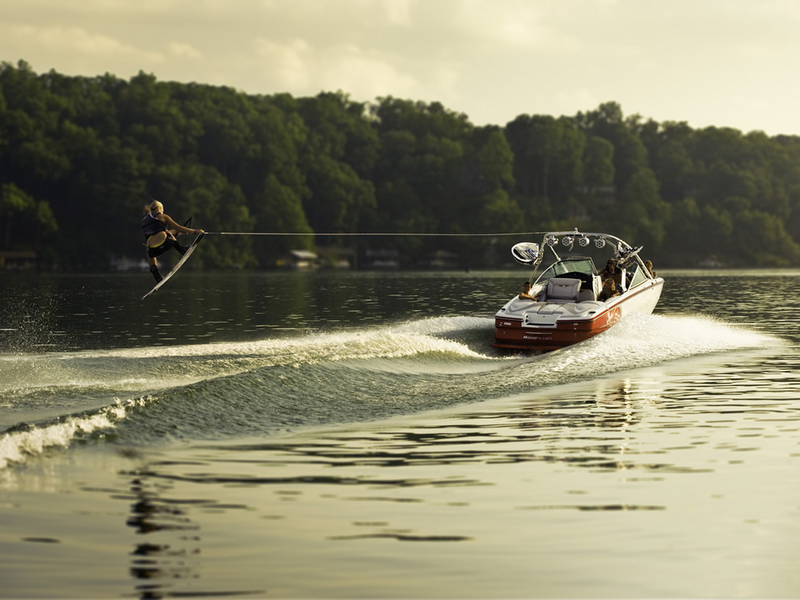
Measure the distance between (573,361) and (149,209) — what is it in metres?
8.35

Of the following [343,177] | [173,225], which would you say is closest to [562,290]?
[173,225]

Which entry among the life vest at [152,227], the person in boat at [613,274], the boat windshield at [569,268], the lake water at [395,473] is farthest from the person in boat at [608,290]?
the life vest at [152,227]

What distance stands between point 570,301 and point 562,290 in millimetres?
312

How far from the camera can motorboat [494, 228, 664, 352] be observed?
23.7 meters

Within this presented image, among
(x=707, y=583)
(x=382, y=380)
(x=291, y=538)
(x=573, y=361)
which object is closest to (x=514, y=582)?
(x=707, y=583)

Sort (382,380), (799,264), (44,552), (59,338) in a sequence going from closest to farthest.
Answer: (44,552) < (382,380) < (59,338) < (799,264)

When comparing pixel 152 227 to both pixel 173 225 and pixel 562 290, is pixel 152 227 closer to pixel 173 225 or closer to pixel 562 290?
pixel 173 225

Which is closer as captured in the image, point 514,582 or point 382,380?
point 514,582

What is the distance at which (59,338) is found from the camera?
29000 mm

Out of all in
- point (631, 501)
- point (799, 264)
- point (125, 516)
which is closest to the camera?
point (125, 516)

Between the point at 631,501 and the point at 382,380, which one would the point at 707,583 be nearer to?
the point at 631,501

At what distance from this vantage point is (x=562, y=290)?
84.0ft

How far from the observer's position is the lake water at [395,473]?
8.02 m

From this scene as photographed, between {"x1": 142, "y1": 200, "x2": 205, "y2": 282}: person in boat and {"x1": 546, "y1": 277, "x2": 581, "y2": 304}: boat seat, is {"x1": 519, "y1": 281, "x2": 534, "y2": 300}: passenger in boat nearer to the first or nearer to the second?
{"x1": 546, "y1": 277, "x2": 581, "y2": 304}: boat seat
